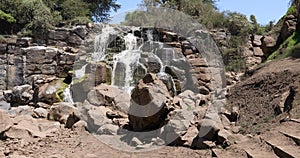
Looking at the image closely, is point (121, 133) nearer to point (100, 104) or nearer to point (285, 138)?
point (100, 104)

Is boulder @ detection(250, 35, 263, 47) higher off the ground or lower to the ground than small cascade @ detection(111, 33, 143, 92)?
higher

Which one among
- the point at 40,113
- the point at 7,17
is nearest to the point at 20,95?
the point at 40,113

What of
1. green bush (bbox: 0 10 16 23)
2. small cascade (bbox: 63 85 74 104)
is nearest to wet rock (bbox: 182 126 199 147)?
small cascade (bbox: 63 85 74 104)

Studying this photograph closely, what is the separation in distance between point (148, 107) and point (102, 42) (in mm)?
12077

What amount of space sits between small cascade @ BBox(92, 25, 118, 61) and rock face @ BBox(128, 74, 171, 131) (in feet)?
33.9

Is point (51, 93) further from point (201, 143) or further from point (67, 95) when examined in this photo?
point (201, 143)

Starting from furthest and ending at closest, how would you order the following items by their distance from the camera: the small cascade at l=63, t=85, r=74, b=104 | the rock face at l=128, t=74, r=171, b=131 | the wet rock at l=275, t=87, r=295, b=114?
the small cascade at l=63, t=85, r=74, b=104, the rock face at l=128, t=74, r=171, b=131, the wet rock at l=275, t=87, r=295, b=114

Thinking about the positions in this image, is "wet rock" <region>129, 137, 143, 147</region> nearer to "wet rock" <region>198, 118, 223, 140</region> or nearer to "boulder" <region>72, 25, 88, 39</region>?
"wet rock" <region>198, 118, 223, 140</region>

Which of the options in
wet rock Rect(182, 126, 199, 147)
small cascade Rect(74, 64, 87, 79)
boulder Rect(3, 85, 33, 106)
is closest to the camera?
wet rock Rect(182, 126, 199, 147)

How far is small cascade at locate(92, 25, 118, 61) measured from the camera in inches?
747

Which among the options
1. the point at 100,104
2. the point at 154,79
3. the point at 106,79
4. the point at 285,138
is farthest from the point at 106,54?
the point at 285,138

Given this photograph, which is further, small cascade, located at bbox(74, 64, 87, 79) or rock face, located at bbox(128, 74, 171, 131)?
small cascade, located at bbox(74, 64, 87, 79)

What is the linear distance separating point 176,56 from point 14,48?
8.62 metres

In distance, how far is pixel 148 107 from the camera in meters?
8.20
